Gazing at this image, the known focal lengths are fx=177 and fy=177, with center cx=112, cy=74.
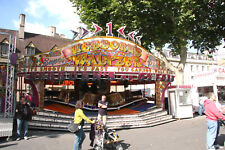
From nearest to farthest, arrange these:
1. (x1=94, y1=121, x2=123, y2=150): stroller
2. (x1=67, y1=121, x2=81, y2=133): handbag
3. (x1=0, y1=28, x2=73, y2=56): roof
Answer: (x1=67, y1=121, x2=81, y2=133): handbag, (x1=94, y1=121, x2=123, y2=150): stroller, (x1=0, y1=28, x2=73, y2=56): roof

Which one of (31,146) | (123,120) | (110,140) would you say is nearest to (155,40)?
(123,120)

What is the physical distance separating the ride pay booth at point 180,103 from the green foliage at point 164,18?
147 inches

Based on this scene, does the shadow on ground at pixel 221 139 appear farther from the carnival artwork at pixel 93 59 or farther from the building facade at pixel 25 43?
the building facade at pixel 25 43

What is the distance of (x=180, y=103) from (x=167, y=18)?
7.33 meters

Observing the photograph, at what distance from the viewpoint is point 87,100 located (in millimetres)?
12445

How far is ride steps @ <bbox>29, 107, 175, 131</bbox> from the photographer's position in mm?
9102

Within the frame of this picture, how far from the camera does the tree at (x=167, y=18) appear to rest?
12.8m

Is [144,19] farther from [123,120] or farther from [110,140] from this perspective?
[110,140]

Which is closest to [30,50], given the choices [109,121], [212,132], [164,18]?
[164,18]

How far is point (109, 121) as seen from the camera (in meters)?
9.73

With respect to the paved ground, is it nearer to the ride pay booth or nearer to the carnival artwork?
the carnival artwork

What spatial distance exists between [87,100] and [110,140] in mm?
6829

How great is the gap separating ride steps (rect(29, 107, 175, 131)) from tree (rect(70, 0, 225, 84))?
17.9ft

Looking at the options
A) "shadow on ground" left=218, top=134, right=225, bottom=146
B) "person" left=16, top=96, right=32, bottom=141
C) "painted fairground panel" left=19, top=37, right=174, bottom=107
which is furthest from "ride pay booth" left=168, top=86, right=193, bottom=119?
"person" left=16, top=96, right=32, bottom=141
